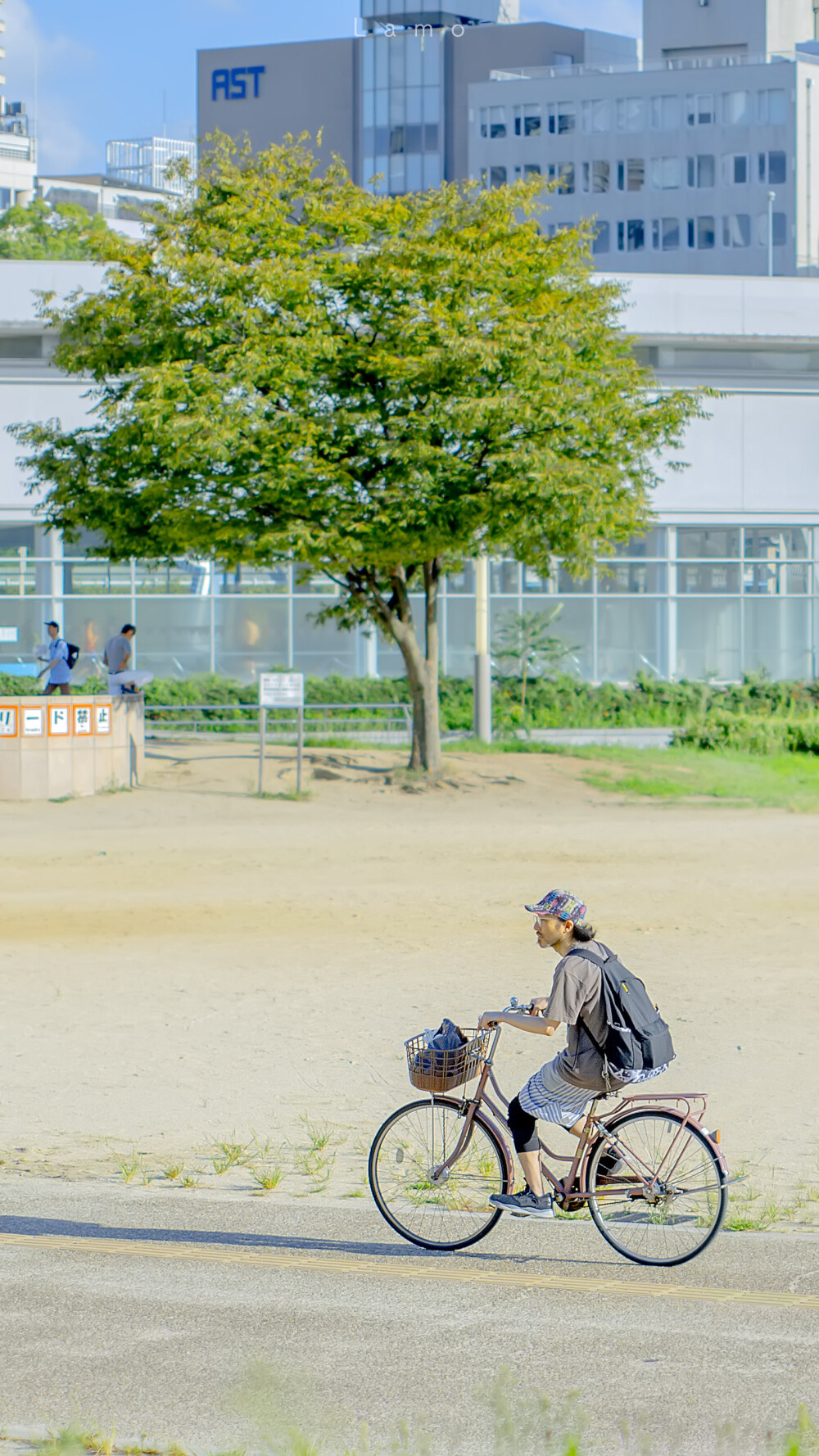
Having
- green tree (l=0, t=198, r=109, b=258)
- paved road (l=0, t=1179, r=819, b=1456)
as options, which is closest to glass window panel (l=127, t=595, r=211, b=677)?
paved road (l=0, t=1179, r=819, b=1456)

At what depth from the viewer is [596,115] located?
91062 millimetres

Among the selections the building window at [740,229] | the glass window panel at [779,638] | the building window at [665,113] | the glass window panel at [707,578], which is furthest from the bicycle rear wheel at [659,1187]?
the building window at [665,113]

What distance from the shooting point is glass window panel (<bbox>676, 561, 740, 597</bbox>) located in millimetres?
39344

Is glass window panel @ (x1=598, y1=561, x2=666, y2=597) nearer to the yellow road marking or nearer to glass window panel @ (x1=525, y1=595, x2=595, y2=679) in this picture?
glass window panel @ (x1=525, y1=595, x2=595, y2=679)

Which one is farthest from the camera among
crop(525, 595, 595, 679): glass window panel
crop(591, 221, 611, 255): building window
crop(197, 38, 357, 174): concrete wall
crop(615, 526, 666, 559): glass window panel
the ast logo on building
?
the ast logo on building

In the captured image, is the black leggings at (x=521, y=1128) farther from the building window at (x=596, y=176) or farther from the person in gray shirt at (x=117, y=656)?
the building window at (x=596, y=176)

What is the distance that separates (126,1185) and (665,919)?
7.39 metres

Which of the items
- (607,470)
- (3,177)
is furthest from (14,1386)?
(3,177)

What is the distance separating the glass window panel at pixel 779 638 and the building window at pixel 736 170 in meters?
56.6

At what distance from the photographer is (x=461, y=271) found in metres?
21.8

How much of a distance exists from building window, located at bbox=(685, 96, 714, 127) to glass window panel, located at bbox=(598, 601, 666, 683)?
2307 inches

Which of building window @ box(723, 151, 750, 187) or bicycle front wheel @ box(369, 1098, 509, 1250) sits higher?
building window @ box(723, 151, 750, 187)

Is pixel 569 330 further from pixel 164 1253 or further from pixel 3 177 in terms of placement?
pixel 3 177

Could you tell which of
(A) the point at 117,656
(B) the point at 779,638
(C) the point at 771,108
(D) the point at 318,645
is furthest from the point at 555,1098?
(C) the point at 771,108
